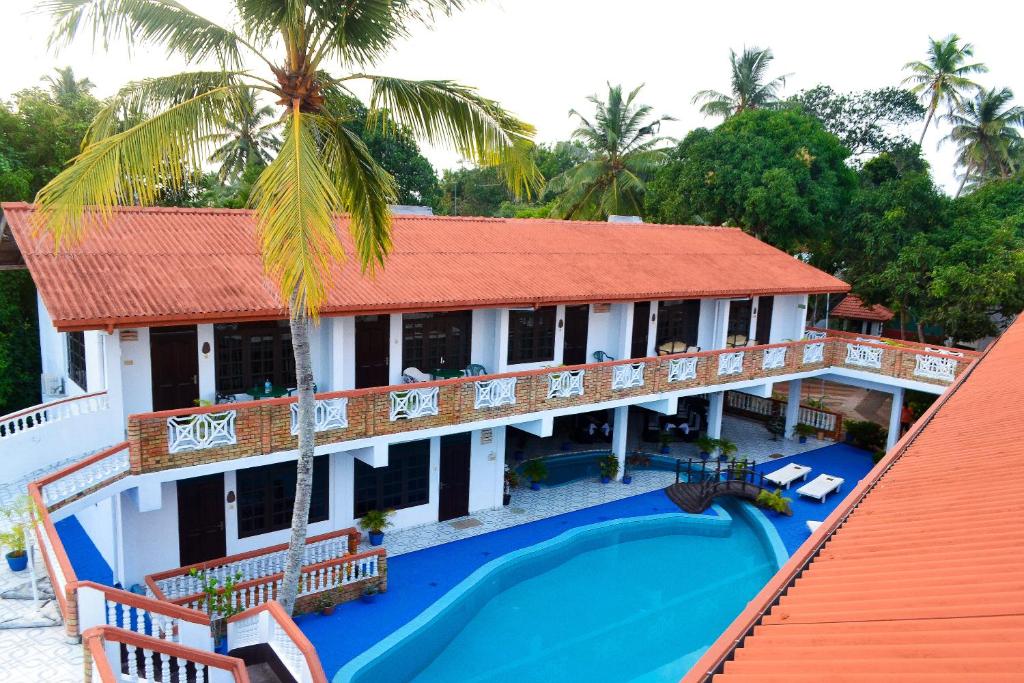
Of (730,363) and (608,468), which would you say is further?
(608,468)

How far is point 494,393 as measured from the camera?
1605 centimetres

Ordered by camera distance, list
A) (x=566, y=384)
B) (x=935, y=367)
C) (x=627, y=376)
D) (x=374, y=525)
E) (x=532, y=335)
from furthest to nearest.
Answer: (x=935, y=367) → (x=532, y=335) → (x=627, y=376) → (x=566, y=384) → (x=374, y=525)

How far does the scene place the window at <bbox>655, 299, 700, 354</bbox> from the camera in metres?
21.8

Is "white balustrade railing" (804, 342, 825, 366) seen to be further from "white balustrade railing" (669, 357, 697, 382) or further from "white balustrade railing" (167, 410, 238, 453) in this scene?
"white balustrade railing" (167, 410, 238, 453)

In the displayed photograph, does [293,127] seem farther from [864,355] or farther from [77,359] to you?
[864,355]

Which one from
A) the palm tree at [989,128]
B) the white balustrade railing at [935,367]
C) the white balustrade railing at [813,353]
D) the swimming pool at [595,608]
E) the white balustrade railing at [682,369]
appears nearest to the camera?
the swimming pool at [595,608]

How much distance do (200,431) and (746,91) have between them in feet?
120

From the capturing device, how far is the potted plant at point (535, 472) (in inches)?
787

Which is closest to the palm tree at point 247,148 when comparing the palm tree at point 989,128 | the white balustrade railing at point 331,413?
the white balustrade railing at point 331,413

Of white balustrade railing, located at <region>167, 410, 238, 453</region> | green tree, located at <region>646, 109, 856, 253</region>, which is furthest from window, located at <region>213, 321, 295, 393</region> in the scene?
green tree, located at <region>646, 109, 856, 253</region>

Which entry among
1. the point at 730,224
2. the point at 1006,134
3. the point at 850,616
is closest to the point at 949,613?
the point at 850,616

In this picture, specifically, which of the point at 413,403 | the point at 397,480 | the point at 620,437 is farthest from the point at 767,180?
the point at 397,480

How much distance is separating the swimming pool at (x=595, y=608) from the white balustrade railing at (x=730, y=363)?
13.3 feet

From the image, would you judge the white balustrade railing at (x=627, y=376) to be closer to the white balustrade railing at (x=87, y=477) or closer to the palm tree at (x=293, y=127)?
the palm tree at (x=293, y=127)
